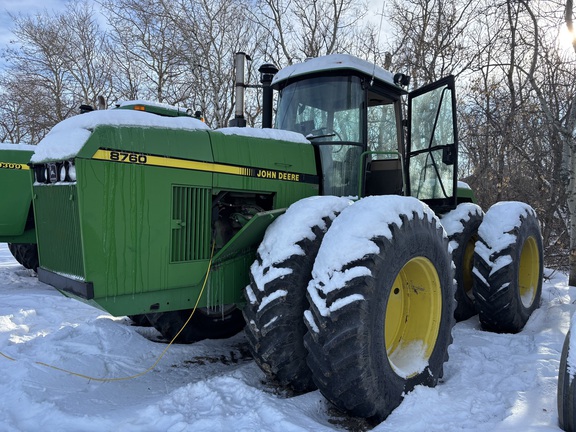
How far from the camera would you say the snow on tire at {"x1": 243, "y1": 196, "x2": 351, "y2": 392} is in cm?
279

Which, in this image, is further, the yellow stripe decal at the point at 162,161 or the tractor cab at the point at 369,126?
the tractor cab at the point at 369,126

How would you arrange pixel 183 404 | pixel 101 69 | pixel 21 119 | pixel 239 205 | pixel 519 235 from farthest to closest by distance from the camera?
1. pixel 21 119
2. pixel 101 69
3. pixel 519 235
4. pixel 239 205
5. pixel 183 404

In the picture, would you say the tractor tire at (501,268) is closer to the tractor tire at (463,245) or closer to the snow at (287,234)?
the tractor tire at (463,245)

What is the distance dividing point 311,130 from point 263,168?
33.4 inches

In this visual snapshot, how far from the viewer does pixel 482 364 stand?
11.8 ft

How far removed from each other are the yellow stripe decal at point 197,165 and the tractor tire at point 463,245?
6.56 ft

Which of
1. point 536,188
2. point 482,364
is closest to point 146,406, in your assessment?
point 482,364

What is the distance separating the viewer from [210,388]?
2.90 meters

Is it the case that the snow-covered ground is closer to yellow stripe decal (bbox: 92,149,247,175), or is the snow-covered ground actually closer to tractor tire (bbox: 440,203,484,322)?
tractor tire (bbox: 440,203,484,322)

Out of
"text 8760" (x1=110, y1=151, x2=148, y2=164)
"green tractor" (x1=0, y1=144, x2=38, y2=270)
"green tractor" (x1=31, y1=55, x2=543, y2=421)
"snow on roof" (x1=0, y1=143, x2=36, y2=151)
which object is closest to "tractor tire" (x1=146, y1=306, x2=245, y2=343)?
"green tractor" (x1=31, y1=55, x2=543, y2=421)

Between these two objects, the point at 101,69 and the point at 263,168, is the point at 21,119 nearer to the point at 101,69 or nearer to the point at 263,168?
the point at 101,69

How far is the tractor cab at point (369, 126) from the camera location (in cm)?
396

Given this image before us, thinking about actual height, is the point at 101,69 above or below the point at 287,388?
above

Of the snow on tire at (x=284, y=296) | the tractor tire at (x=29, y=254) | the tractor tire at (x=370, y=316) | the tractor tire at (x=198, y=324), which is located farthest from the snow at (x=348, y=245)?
the tractor tire at (x=29, y=254)
